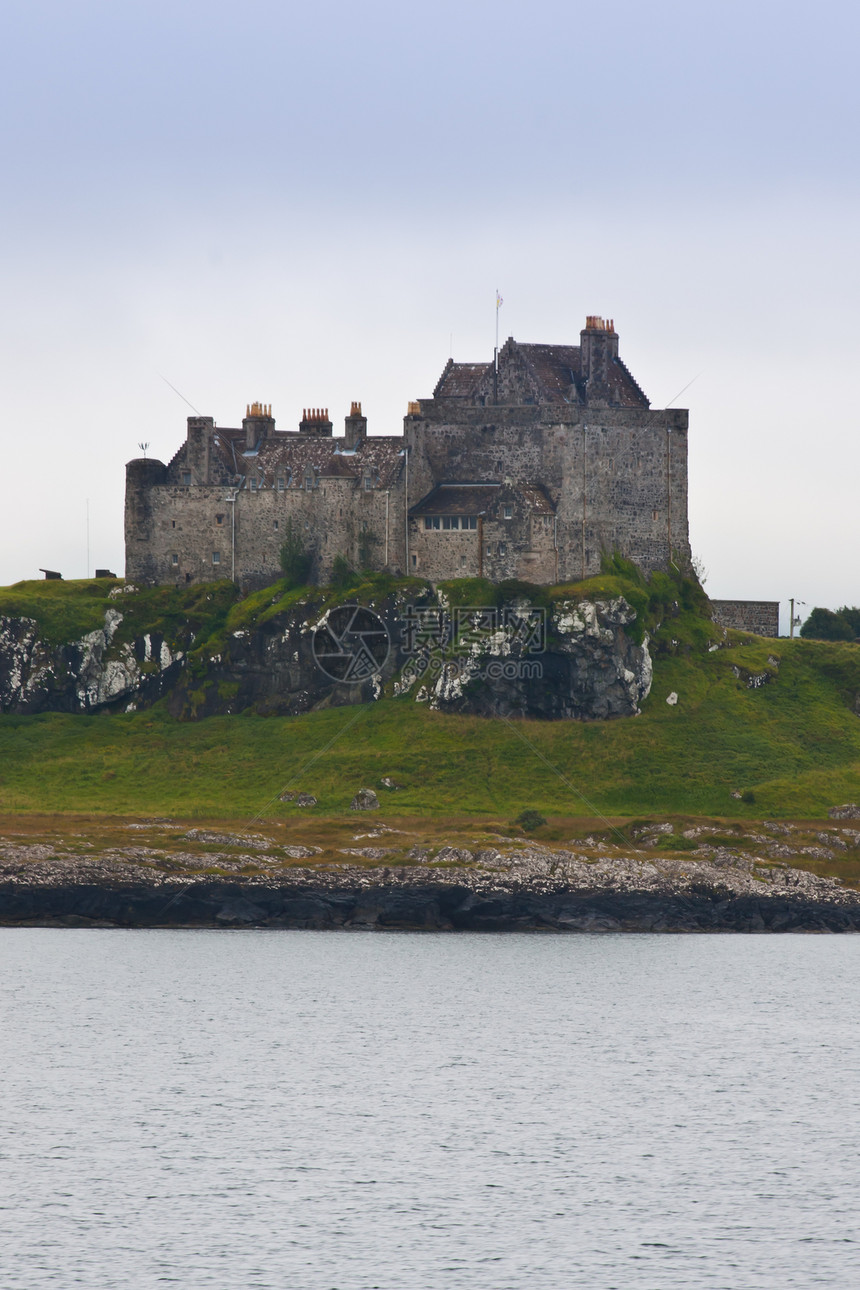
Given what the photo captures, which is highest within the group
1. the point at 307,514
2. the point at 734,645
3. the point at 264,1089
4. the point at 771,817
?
the point at 307,514

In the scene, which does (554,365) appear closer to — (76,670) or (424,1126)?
(76,670)

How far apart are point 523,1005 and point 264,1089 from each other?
23644 millimetres

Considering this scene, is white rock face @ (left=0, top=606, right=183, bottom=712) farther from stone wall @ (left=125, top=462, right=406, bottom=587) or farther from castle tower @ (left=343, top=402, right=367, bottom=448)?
castle tower @ (left=343, top=402, right=367, bottom=448)

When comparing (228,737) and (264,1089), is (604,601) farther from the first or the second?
(264,1089)

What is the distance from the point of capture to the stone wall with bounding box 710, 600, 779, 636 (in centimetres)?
15112

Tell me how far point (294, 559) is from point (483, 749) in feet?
71.6

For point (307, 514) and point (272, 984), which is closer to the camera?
point (272, 984)

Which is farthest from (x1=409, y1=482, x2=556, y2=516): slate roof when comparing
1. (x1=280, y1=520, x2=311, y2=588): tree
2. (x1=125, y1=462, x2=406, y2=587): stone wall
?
(x1=280, y1=520, x2=311, y2=588): tree

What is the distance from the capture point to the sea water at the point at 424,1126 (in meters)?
46.1

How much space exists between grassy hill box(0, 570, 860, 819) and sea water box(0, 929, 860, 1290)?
18190mm

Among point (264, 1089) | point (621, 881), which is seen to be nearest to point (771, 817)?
point (621, 881)

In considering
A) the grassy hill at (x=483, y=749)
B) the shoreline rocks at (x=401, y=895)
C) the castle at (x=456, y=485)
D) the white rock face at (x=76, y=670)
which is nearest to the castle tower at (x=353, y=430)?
the castle at (x=456, y=485)

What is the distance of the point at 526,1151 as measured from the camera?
58094mm

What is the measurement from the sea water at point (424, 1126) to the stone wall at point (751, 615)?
172ft
